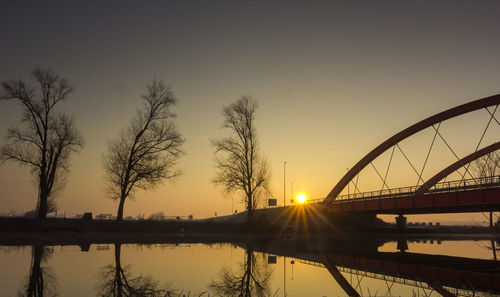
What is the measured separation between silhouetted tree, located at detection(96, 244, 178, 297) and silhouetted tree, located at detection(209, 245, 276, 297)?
1.71 m

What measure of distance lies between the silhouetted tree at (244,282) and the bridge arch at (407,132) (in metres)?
35.7

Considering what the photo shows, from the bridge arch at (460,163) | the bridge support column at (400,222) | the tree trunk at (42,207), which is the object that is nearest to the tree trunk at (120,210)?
the tree trunk at (42,207)

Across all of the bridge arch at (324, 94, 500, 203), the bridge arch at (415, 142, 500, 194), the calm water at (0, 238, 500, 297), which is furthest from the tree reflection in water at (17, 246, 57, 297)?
the bridge arch at (415, 142, 500, 194)

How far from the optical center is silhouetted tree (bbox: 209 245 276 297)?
12867 mm

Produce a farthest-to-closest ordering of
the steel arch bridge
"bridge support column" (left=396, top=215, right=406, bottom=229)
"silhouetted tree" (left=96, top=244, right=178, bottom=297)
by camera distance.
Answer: "bridge support column" (left=396, top=215, right=406, bottom=229) < the steel arch bridge < "silhouetted tree" (left=96, top=244, right=178, bottom=297)

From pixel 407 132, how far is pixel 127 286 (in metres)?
49.0

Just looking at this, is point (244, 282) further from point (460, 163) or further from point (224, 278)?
point (460, 163)

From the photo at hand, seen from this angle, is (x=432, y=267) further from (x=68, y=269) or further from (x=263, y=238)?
(x=263, y=238)

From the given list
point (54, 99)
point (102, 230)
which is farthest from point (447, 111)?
point (54, 99)

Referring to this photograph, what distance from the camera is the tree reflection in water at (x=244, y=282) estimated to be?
1287 cm

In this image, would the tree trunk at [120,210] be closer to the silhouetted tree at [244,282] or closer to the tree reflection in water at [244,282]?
the tree reflection in water at [244,282]

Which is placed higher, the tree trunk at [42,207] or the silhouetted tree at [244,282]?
the tree trunk at [42,207]

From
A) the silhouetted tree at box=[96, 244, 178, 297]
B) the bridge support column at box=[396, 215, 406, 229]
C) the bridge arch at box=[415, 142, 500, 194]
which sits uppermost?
the bridge arch at box=[415, 142, 500, 194]

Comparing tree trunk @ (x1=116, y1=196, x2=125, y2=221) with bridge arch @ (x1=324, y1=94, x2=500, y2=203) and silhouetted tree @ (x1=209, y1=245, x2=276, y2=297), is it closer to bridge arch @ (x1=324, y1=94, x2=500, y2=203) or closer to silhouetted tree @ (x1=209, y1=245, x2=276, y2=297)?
silhouetted tree @ (x1=209, y1=245, x2=276, y2=297)
